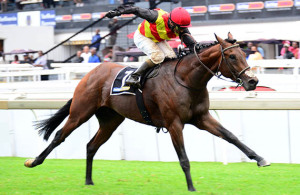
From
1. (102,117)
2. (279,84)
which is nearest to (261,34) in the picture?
(279,84)

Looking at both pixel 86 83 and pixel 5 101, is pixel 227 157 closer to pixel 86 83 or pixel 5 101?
pixel 86 83

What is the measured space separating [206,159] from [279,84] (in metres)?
1.99

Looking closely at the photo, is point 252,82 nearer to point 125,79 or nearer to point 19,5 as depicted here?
point 125,79

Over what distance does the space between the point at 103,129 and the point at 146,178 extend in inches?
31.5

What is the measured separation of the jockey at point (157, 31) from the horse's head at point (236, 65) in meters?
0.50

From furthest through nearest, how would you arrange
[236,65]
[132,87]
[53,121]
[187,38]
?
[53,121], [132,87], [187,38], [236,65]

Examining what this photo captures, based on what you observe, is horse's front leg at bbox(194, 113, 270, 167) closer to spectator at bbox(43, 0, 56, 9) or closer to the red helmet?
the red helmet

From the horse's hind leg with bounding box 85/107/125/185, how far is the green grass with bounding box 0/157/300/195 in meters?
0.36

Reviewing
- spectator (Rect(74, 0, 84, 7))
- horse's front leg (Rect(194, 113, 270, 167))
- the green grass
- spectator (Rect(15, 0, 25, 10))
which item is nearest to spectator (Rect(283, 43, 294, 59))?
the green grass

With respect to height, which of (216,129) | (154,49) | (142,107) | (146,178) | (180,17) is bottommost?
(146,178)

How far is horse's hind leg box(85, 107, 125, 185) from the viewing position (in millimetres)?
6820

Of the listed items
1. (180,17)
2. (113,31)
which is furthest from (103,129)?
(113,31)

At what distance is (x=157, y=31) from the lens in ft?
20.6

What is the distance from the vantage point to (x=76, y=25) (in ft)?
74.2
